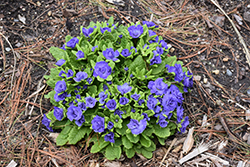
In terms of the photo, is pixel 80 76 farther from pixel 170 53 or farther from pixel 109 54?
pixel 170 53

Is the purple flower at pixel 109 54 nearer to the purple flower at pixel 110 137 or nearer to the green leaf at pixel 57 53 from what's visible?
the green leaf at pixel 57 53

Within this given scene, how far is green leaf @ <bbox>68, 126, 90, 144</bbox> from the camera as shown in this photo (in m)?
2.81

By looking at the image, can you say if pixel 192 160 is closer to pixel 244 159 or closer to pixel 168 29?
pixel 244 159

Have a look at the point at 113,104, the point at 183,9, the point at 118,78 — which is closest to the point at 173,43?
the point at 183,9

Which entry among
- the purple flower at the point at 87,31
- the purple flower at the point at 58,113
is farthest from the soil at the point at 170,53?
the purple flower at the point at 87,31

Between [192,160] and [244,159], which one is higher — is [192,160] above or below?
below

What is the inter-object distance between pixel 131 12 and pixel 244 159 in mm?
3224

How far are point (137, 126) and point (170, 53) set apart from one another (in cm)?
192

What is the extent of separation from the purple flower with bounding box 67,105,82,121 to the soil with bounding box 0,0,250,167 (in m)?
0.58

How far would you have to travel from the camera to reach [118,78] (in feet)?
9.61

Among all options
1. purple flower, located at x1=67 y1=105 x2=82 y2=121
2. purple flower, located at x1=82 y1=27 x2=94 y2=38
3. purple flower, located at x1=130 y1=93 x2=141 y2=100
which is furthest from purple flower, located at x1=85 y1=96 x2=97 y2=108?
purple flower, located at x1=82 y1=27 x2=94 y2=38

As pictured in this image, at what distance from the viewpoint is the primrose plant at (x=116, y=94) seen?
265 centimetres

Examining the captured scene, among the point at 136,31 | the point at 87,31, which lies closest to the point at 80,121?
the point at 87,31

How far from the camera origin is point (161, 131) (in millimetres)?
2797
